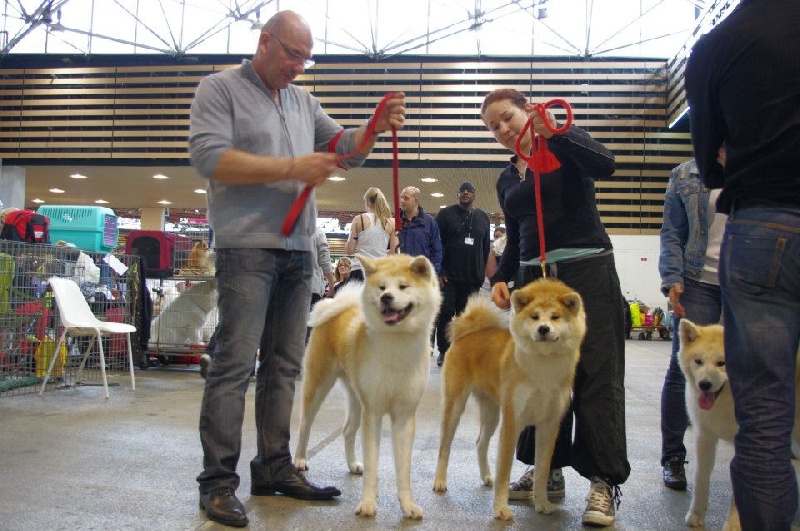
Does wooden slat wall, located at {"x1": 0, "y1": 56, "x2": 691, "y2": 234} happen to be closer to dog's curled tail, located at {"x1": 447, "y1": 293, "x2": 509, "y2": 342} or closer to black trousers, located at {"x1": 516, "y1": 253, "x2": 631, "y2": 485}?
dog's curled tail, located at {"x1": 447, "y1": 293, "x2": 509, "y2": 342}

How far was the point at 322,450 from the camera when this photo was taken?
3451 millimetres

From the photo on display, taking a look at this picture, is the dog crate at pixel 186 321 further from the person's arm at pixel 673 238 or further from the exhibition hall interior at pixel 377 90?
the person's arm at pixel 673 238

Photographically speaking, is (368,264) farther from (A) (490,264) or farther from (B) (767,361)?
(A) (490,264)

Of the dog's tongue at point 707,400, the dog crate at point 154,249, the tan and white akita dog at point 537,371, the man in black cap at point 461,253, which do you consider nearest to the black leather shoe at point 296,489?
the tan and white akita dog at point 537,371

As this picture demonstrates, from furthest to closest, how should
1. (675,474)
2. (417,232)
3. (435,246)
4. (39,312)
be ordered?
(435,246) < (417,232) < (39,312) < (675,474)

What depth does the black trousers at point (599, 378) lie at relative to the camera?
2.45 meters

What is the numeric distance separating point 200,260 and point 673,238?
4.80 m

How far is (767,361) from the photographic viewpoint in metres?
1.49

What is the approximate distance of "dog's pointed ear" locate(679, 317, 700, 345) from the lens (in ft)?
8.82

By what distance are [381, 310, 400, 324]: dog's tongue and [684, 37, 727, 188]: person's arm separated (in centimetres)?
111

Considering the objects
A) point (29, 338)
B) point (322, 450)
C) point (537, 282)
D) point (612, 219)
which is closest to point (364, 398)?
point (537, 282)

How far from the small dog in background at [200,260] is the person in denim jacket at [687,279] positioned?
4.70m

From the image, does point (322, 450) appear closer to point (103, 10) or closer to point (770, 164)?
point (770, 164)

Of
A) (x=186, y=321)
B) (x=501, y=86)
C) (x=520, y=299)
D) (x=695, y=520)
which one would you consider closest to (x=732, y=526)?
(x=695, y=520)
